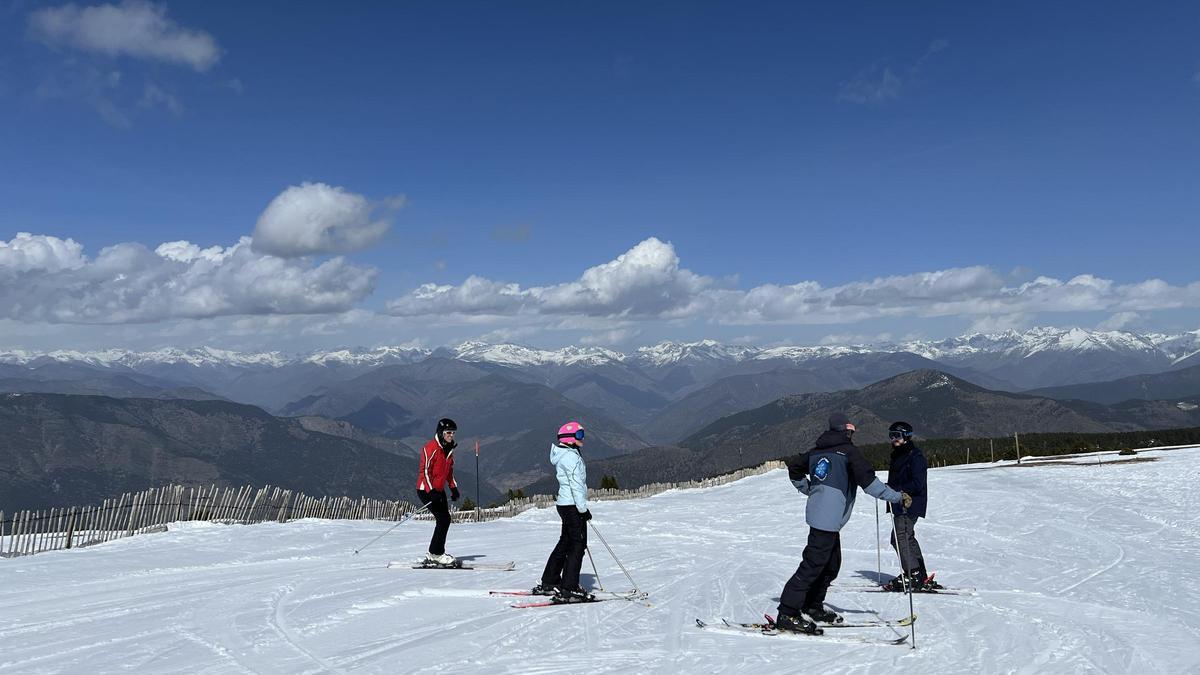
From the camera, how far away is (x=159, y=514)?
21438mm

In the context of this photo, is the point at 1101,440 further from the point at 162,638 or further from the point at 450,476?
the point at 162,638

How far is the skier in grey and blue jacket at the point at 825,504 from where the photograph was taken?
8461 mm

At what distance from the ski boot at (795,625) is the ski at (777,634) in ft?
0.11

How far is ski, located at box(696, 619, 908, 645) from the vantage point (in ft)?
26.9

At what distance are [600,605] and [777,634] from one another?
259 cm

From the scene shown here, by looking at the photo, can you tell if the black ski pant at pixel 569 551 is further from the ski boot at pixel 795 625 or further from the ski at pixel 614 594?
the ski boot at pixel 795 625

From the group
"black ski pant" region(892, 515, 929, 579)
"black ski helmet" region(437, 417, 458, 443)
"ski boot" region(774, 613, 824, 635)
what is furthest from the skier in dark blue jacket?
"black ski helmet" region(437, 417, 458, 443)

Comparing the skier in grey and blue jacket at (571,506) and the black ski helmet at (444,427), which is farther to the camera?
the black ski helmet at (444,427)

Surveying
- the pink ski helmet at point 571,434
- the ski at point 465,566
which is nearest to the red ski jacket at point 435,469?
the ski at point 465,566

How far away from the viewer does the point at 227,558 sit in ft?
51.6

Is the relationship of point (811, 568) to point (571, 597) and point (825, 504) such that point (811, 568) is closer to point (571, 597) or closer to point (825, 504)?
point (825, 504)

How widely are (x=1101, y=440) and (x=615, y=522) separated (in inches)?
2637

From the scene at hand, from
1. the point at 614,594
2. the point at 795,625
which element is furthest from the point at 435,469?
the point at 795,625

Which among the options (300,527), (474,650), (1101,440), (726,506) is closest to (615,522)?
(726,506)
